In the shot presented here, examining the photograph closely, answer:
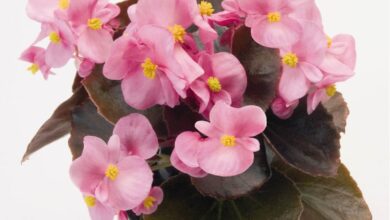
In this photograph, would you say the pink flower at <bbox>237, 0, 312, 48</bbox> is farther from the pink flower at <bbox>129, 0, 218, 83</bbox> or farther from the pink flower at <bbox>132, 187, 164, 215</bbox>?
the pink flower at <bbox>132, 187, 164, 215</bbox>

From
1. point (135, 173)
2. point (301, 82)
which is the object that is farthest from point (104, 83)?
point (301, 82)

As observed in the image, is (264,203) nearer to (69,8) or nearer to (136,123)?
(136,123)

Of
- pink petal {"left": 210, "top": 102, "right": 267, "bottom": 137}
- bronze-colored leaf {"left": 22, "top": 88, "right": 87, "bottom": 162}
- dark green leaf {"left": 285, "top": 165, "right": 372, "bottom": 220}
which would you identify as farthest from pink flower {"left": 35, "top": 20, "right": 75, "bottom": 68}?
dark green leaf {"left": 285, "top": 165, "right": 372, "bottom": 220}

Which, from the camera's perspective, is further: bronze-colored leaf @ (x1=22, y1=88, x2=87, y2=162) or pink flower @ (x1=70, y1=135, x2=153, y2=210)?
bronze-colored leaf @ (x1=22, y1=88, x2=87, y2=162)

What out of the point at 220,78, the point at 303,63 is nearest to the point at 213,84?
the point at 220,78

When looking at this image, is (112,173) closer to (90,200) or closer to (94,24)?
(90,200)
